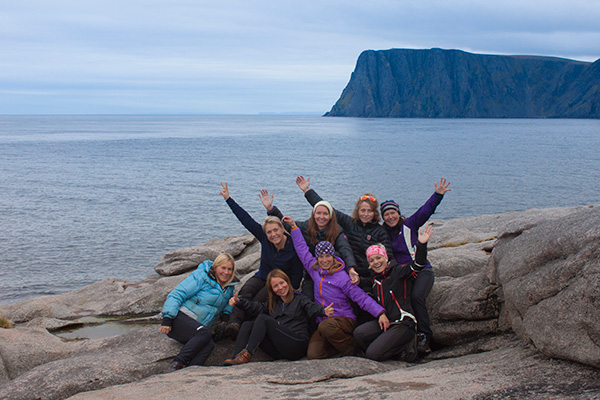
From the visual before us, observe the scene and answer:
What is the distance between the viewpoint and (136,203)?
42.7 meters

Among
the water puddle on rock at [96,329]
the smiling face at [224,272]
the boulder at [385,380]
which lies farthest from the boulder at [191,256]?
the boulder at [385,380]

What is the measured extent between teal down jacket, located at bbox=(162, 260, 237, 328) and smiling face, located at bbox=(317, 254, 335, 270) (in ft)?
5.86

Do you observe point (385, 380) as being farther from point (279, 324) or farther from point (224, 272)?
point (224, 272)

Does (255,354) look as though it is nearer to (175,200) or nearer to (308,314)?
(308,314)

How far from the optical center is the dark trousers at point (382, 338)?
336 inches

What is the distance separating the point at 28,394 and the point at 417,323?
642 centimetres

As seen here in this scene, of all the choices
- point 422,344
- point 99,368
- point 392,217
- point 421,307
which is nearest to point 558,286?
point 421,307

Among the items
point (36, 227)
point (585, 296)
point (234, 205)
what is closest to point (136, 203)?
point (36, 227)

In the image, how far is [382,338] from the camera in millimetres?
8531

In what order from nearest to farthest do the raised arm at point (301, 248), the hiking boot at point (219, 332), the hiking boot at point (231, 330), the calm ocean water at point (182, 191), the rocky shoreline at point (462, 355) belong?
1. the rocky shoreline at point (462, 355)
2. the hiking boot at point (231, 330)
3. the hiking boot at point (219, 332)
4. the raised arm at point (301, 248)
5. the calm ocean water at point (182, 191)

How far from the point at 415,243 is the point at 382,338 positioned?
7.54 feet

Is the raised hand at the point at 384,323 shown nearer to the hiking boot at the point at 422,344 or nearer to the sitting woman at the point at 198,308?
the hiking boot at the point at 422,344

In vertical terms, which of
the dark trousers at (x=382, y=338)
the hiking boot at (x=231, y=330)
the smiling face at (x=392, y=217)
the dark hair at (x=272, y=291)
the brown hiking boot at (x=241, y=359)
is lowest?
the brown hiking boot at (x=241, y=359)

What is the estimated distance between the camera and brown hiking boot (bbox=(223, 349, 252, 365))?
8562 millimetres
